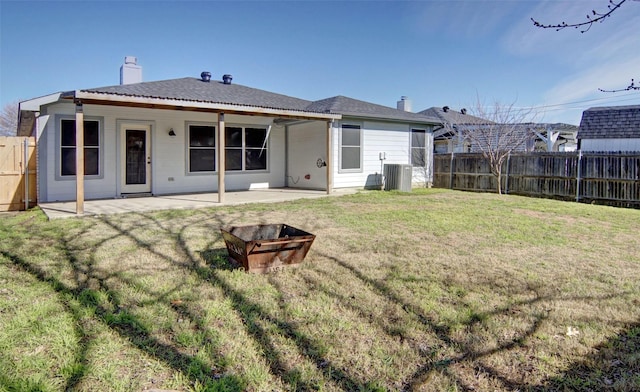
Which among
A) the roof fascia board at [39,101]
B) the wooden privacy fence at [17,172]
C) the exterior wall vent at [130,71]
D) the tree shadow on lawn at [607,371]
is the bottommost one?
the tree shadow on lawn at [607,371]

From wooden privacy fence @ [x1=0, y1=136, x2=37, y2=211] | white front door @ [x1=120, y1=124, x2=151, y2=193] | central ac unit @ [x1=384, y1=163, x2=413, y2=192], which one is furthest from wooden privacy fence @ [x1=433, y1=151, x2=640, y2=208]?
wooden privacy fence @ [x1=0, y1=136, x2=37, y2=211]

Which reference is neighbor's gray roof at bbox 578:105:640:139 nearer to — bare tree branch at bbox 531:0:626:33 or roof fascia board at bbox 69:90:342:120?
roof fascia board at bbox 69:90:342:120

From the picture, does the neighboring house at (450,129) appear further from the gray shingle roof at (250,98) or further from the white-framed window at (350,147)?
the white-framed window at (350,147)

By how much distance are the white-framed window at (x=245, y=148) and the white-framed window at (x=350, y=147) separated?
2.60 meters

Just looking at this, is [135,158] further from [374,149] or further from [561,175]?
[561,175]

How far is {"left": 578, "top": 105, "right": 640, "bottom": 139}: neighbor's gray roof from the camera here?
1593 cm

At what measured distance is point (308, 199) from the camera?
9930 mm

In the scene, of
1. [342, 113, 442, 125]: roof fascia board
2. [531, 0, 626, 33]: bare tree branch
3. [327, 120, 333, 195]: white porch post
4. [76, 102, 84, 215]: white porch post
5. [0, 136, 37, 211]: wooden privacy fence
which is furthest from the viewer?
[342, 113, 442, 125]: roof fascia board

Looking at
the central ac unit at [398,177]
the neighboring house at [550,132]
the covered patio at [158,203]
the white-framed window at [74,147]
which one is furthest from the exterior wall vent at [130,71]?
the neighboring house at [550,132]

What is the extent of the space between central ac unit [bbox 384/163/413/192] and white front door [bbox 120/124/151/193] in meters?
7.26

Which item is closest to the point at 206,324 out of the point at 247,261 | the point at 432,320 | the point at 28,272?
the point at 247,261

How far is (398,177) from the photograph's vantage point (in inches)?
486

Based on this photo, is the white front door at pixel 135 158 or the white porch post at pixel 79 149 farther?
the white front door at pixel 135 158

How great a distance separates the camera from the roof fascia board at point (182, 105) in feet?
23.6
